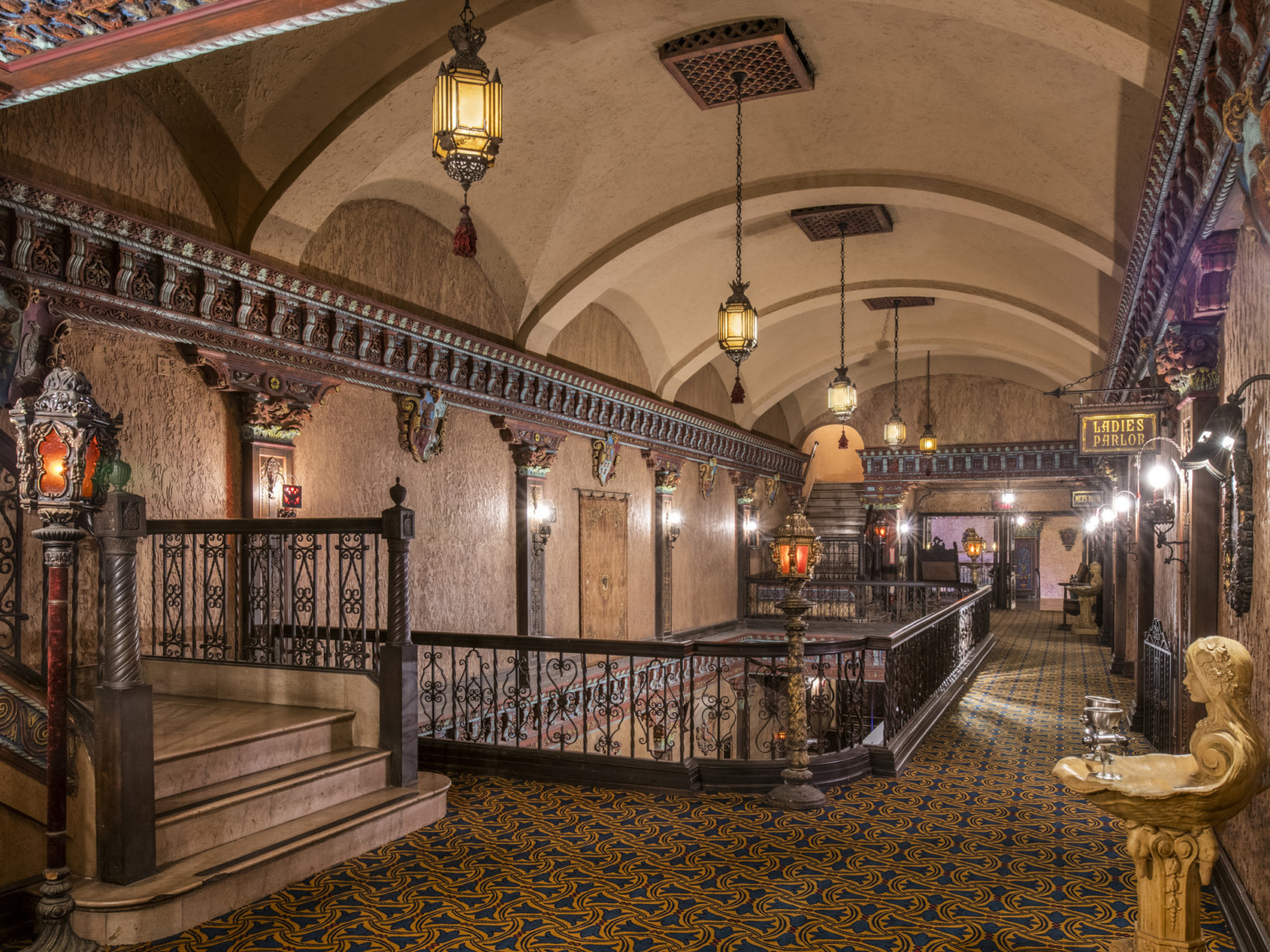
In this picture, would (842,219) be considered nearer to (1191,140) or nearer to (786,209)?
(786,209)

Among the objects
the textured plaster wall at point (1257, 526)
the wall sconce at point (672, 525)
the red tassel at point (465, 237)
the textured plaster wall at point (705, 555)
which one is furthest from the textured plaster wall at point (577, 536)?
the textured plaster wall at point (1257, 526)

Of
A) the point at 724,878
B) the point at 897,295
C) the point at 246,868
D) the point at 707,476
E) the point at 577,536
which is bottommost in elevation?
the point at 724,878

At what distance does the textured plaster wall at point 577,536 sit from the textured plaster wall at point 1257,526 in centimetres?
674

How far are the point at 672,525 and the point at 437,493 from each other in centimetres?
588

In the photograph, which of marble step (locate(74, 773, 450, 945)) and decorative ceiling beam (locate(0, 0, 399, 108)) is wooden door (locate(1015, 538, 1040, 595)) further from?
decorative ceiling beam (locate(0, 0, 399, 108))

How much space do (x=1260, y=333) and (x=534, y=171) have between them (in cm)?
621

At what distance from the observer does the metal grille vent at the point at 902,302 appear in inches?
594

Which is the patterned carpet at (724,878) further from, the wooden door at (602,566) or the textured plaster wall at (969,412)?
the textured plaster wall at (969,412)

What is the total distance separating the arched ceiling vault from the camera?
6168mm

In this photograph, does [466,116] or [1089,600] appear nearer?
[466,116]

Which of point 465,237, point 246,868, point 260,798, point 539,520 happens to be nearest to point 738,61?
point 465,237

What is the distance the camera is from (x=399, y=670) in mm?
5473

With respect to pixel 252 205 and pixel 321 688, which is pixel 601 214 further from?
pixel 321 688

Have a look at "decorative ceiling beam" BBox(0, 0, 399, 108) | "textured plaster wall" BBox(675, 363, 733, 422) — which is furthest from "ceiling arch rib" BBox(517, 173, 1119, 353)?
"decorative ceiling beam" BBox(0, 0, 399, 108)
